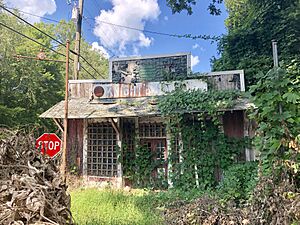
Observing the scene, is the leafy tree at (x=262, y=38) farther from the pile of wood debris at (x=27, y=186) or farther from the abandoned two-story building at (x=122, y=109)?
the pile of wood debris at (x=27, y=186)

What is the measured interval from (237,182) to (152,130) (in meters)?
3.43

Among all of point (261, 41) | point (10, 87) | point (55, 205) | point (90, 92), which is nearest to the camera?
point (55, 205)

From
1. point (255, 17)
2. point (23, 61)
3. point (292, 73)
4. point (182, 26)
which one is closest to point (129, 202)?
point (292, 73)

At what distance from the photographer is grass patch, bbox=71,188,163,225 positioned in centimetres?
488

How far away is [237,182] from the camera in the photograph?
22.4ft

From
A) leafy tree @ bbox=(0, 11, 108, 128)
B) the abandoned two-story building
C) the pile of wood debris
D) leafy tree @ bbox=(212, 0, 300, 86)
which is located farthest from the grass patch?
leafy tree @ bbox=(0, 11, 108, 128)

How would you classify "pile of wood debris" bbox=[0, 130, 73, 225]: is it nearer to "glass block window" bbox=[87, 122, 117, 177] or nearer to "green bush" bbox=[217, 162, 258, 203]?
"green bush" bbox=[217, 162, 258, 203]

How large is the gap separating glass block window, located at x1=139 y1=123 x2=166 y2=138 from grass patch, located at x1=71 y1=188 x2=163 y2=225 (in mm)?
2452

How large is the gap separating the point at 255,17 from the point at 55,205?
1227cm

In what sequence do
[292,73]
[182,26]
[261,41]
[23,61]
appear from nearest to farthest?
[292,73]
[261,41]
[182,26]
[23,61]

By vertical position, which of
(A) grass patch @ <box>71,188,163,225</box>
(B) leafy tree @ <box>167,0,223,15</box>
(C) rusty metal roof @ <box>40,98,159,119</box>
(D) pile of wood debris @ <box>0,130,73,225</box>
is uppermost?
(B) leafy tree @ <box>167,0,223,15</box>

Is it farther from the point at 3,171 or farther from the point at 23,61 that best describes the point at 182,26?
the point at 3,171

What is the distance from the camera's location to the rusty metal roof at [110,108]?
8.13m

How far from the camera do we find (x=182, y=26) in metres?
15.6
